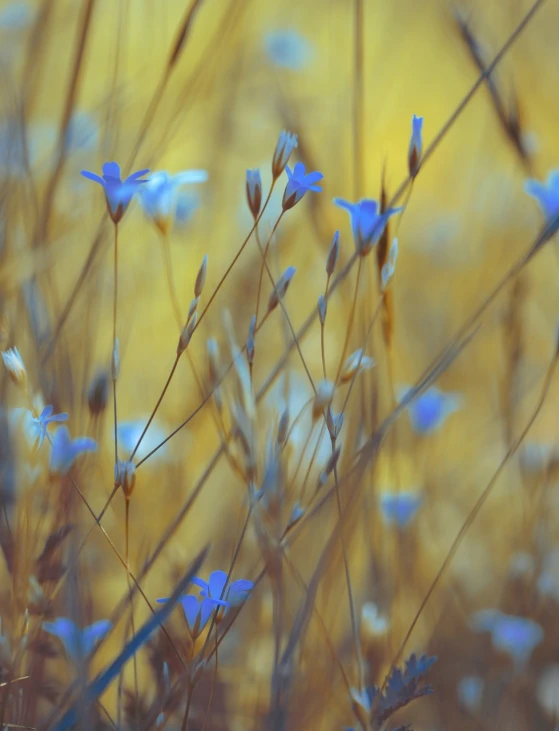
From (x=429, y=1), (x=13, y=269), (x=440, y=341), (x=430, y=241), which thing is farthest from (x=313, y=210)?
(x=429, y=1)

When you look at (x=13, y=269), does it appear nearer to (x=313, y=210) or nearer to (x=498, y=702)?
(x=313, y=210)

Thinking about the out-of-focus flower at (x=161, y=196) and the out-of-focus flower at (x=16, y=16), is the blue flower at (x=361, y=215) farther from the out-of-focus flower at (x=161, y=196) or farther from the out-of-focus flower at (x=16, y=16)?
the out-of-focus flower at (x=16, y=16)

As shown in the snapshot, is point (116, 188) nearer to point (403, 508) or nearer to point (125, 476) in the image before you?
point (125, 476)

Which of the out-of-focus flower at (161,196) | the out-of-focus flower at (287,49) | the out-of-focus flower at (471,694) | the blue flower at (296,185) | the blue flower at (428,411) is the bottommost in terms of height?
the out-of-focus flower at (471,694)

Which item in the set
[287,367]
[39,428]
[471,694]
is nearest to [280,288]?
[287,367]

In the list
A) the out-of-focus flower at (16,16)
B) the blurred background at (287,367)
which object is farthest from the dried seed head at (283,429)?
the out-of-focus flower at (16,16)

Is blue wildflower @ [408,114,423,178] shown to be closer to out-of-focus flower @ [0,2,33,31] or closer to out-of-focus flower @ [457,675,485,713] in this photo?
out-of-focus flower @ [457,675,485,713]

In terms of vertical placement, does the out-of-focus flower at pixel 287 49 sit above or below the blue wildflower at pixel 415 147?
above

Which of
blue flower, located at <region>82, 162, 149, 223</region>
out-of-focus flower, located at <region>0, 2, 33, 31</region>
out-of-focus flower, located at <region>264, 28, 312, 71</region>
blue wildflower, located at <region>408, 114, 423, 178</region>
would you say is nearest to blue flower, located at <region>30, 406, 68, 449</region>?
blue flower, located at <region>82, 162, 149, 223</region>

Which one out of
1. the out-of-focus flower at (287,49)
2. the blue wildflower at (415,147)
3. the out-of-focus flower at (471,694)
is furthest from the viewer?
the out-of-focus flower at (287,49)
